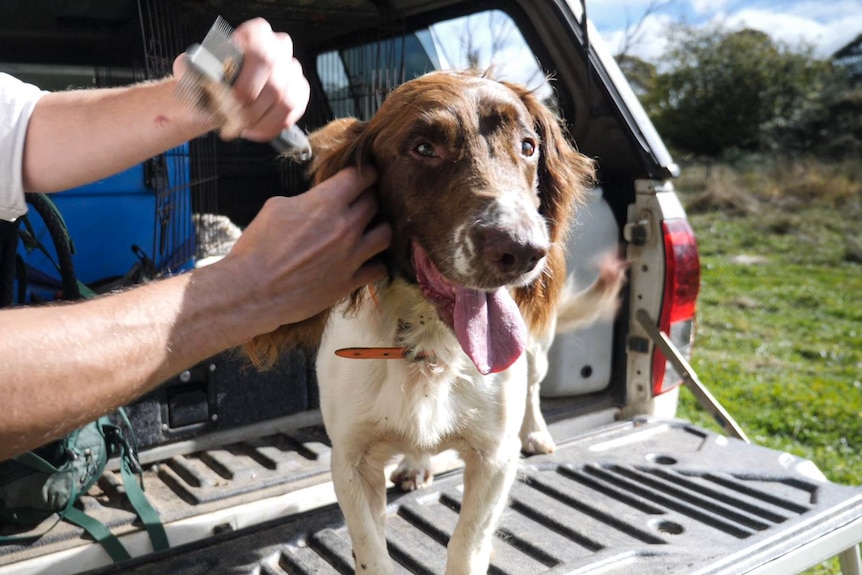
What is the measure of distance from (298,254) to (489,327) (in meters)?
0.51

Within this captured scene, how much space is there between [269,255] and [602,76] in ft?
5.50

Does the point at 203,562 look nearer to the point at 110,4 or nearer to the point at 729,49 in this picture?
the point at 110,4

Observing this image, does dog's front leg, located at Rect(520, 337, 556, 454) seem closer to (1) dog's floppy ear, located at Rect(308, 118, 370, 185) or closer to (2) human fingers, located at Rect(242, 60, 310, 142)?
(1) dog's floppy ear, located at Rect(308, 118, 370, 185)

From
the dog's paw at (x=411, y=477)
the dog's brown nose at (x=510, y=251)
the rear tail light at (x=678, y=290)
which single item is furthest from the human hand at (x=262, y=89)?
the rear tail light at (x=678, y=290)

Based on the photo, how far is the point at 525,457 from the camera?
2.79 m

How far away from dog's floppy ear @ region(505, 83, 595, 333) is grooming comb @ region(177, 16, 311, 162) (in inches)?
35.2

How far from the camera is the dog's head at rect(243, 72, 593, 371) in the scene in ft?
5.16

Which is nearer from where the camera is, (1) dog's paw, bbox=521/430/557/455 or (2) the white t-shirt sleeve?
(2) the white t-shirt sleeve

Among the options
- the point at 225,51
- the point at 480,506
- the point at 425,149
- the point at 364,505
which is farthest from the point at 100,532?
the point at 225,51

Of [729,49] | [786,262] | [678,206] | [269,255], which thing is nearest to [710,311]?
[786,262]

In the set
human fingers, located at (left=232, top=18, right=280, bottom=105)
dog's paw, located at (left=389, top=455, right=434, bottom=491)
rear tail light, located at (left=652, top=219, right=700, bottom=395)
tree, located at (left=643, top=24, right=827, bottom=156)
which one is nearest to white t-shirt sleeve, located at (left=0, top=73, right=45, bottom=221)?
human fingers, located at (left=232, top=18, right=280, bottom=105)

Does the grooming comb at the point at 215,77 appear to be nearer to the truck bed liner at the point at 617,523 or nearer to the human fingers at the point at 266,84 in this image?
the human fingers at the point at 266,84

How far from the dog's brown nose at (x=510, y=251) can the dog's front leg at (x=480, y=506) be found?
0.67 metres

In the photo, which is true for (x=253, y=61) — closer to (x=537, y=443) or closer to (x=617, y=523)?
(x=617, y=523)
